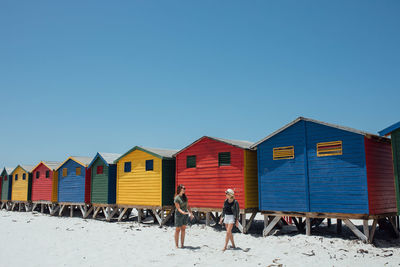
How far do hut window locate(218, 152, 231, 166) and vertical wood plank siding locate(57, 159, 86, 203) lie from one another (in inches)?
475


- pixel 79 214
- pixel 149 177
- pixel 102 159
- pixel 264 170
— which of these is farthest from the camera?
pixel 79 214

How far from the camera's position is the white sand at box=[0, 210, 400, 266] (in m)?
10.8

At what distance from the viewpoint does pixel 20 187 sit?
1356 inches

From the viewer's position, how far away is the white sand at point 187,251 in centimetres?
1078

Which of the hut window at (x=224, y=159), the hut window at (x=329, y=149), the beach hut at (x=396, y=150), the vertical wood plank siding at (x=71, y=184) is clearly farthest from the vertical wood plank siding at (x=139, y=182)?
the beach hut at (x=396, y=150)

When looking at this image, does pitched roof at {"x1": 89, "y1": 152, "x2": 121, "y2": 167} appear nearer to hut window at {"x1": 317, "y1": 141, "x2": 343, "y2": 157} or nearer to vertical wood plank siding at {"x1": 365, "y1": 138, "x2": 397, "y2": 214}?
hut window at {"x1": 317, "y1": 141, "x2": 343, "y2": 157}

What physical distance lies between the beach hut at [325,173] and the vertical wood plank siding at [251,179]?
→ 69 centimetres

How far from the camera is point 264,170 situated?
15797 millimetres

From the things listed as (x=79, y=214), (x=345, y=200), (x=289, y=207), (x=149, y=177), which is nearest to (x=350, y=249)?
(x=345, y=200)

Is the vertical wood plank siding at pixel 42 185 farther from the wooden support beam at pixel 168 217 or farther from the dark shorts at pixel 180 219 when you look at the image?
the dark shorts at pixel 180 219

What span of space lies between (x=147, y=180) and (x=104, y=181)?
4.36 metres

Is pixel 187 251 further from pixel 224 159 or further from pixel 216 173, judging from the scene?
pixel 224 159

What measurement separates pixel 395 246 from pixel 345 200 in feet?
7.48

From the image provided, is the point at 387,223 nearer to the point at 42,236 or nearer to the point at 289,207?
the point at 289,207
